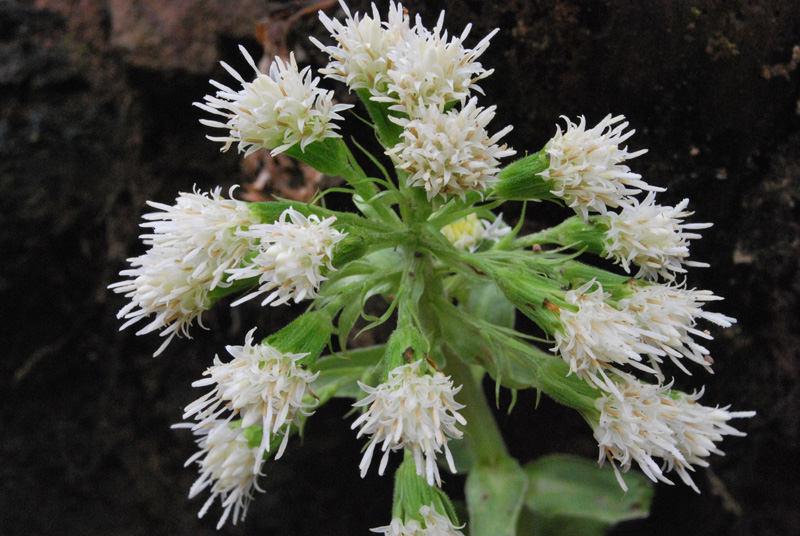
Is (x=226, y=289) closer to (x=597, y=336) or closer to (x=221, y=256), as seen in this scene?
(x=221, y=256)

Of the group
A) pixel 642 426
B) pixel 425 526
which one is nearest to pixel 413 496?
pixel 425 526

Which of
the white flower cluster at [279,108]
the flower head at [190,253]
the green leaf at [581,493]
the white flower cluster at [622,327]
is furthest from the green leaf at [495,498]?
the white flower cluster at [279,108]

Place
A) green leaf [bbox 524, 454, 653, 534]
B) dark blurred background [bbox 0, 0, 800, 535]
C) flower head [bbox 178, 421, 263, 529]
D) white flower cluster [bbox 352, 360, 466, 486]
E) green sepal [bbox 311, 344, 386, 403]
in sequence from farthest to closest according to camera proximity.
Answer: green leaf [bbox 524, 454, 653, 534] → dark blurred background [bbox 0, 0, 800, 535] → green sepal [bbox 311, 344, 386, 403] → flower head [bbox 178, 421, 263, 529] → white flower cluster [bbox 352, 360, 466, 486]

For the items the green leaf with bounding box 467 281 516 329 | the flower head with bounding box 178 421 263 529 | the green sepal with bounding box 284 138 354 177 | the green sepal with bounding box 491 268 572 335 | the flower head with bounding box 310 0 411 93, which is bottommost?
the flower head with bounding box 178 421 263 529

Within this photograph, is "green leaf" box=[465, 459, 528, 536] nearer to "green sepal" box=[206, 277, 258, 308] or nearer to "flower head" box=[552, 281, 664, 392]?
"flower head" box=[552, 281, 664, 392]

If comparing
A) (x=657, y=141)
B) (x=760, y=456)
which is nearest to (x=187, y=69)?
(x=657, y=141)

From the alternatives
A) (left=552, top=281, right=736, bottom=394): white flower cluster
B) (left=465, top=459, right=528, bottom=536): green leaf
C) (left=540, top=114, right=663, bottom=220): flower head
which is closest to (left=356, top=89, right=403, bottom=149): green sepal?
(left=540, top=114, right=663, bottom=220): flower head

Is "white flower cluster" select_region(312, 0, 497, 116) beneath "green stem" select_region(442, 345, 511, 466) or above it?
above
